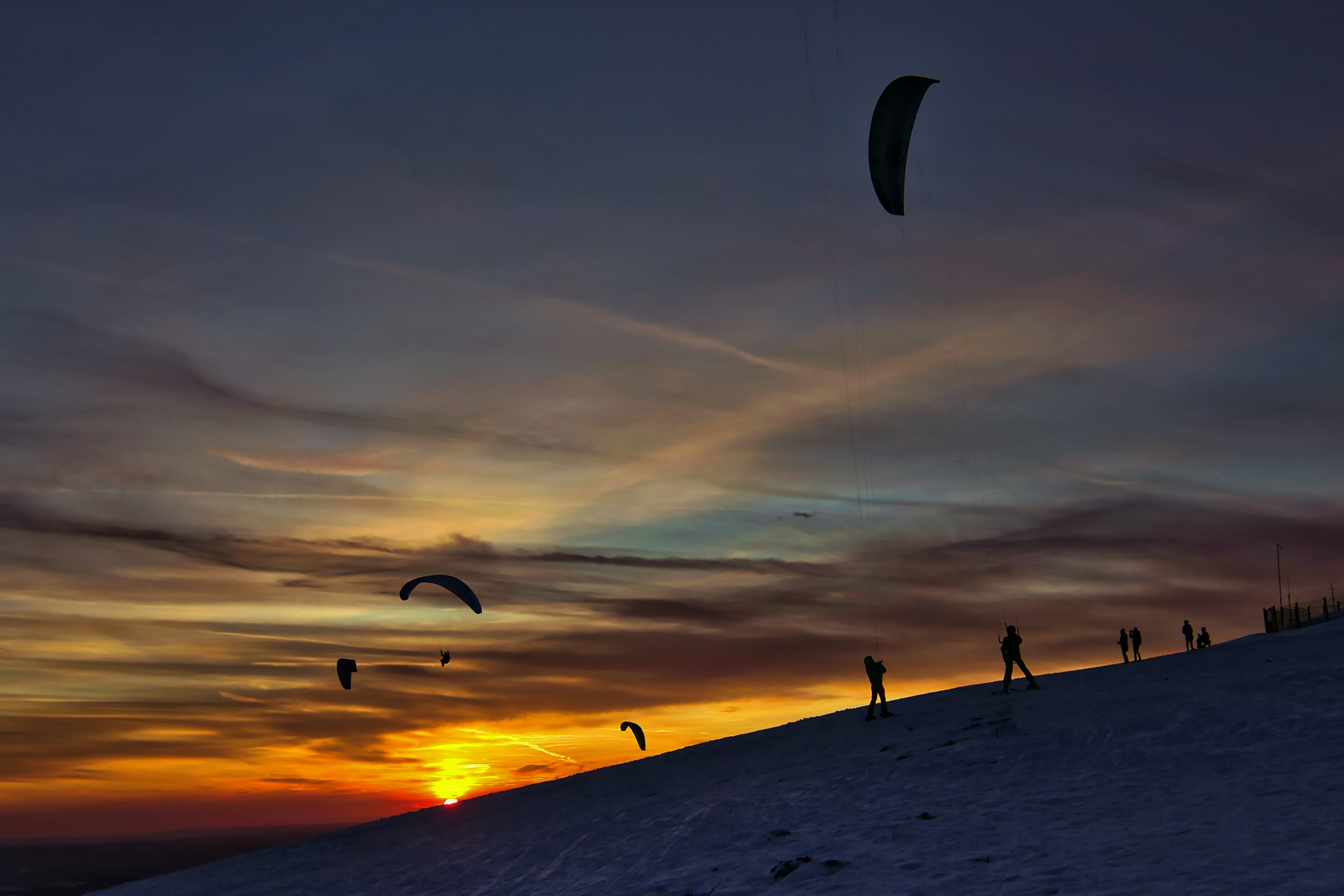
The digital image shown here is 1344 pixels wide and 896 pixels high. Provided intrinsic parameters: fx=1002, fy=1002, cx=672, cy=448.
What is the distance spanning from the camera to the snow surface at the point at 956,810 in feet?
46.5

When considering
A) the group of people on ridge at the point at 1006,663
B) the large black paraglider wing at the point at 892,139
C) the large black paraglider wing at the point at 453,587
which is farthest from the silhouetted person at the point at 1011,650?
the large black paraglider wing at the point at 453,587

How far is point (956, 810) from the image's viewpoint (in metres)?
17.9

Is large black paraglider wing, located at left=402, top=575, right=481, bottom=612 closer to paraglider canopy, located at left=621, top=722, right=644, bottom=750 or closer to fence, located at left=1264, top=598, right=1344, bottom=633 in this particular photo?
paraglider canopy, located at left=621, top=722, right=644, bottom=750

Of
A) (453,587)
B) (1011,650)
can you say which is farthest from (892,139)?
(453,587)

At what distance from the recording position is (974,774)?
20.1 meters

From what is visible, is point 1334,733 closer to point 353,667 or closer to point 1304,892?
point 1304,892

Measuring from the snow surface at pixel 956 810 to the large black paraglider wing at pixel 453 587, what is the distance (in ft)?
36.6

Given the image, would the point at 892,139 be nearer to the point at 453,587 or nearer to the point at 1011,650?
the point at 1011,650

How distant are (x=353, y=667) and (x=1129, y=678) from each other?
92.6 ft

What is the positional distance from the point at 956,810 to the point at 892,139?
54.7ft

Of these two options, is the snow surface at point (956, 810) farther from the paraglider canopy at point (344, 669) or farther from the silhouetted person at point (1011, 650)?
the paraglider canopy at point (344, 669)

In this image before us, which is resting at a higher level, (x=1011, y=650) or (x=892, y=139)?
(x=892, y=139)

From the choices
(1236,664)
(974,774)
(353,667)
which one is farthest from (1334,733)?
(353,667)

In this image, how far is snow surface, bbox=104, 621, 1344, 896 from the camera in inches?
558
